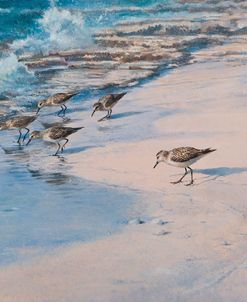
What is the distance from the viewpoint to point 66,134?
10500 mm

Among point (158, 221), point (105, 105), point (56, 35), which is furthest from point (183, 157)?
point (56, 35)

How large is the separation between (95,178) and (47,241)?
231cm

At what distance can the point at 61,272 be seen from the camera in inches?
234

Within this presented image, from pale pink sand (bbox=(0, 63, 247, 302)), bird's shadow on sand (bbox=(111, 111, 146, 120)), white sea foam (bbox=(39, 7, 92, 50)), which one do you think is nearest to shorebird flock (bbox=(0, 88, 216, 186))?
bird's shadow on sand (bbox=(111, 111, 146, 120))

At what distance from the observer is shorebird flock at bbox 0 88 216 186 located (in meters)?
8.59

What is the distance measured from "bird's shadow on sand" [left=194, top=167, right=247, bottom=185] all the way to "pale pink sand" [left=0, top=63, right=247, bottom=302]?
1cm

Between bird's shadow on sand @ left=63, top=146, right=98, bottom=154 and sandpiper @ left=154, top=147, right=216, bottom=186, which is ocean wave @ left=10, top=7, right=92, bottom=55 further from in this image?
sandpiper @ left=154, top=147, right=216, bottom=186

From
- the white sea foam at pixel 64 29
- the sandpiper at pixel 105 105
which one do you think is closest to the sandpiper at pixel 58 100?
the sandpiper at pixel 105 105

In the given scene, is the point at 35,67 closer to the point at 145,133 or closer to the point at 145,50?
the point at 145,50

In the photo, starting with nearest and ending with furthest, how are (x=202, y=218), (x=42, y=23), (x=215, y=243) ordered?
(x=215, y=243)
(x=202, y=218)
(x=42, y=23)

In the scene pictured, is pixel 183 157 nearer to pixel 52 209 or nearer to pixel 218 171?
pixel 218 171

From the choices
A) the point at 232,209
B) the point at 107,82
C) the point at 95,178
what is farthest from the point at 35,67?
the point at 232,209

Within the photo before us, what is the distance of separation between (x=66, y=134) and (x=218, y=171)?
2642 millimetres

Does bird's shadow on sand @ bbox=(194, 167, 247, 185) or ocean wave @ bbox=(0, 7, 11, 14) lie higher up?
bird's shadow on sand @ bbox=(194, 167, 247, 185)
